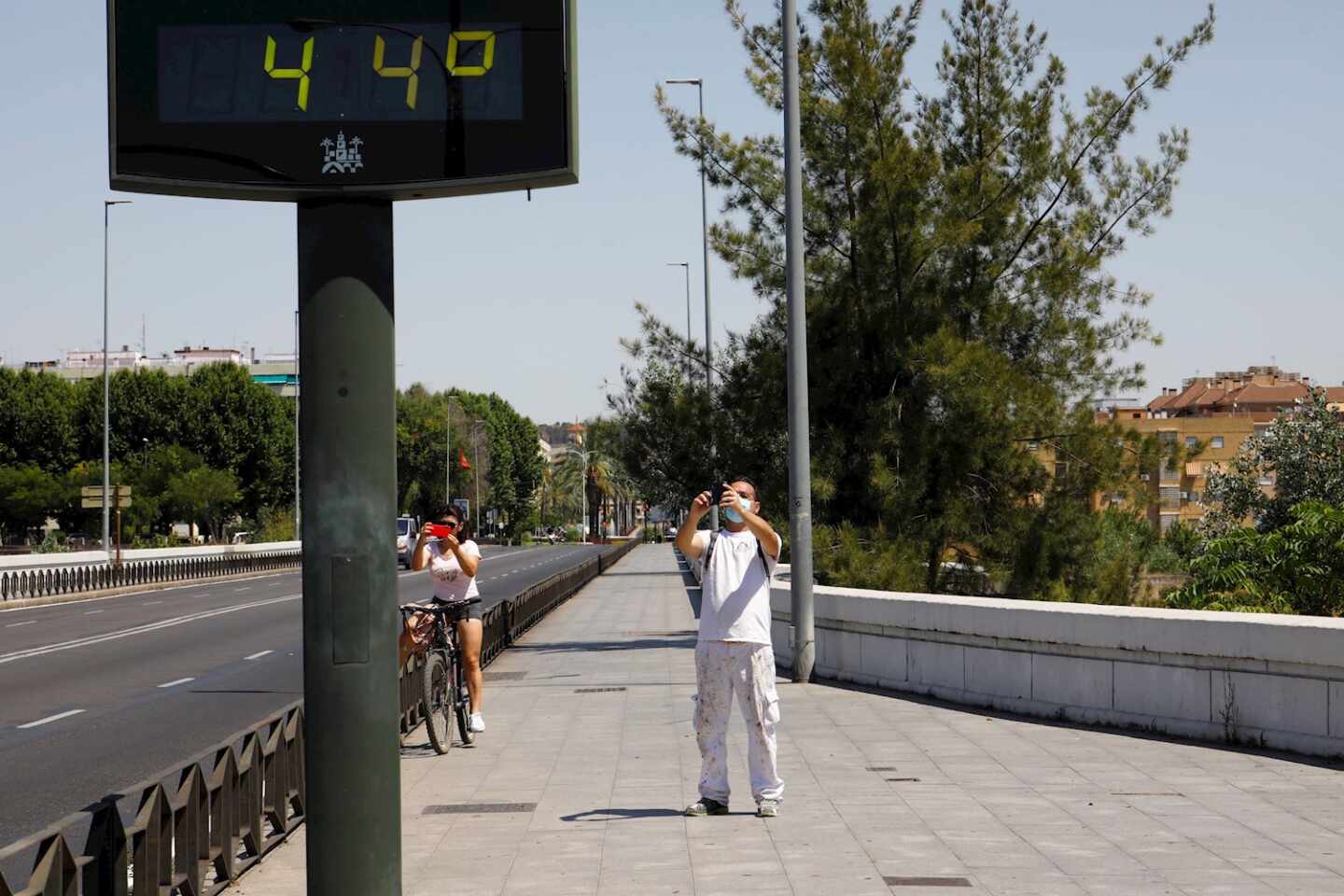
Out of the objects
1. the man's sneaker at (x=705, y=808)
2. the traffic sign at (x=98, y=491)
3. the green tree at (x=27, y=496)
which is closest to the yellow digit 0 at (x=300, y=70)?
the man's sneaker at (x=705, y=808)

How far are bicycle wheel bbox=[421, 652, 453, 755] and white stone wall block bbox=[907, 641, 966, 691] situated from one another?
500 centimetres

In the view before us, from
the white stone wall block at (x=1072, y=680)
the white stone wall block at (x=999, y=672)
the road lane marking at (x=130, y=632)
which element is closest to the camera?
the white stone wall block at (x=1072, y=680)

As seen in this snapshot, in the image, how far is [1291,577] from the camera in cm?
2058

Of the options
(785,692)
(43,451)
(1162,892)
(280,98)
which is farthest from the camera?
(43,451)

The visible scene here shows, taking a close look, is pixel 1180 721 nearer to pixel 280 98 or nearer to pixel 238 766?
pixel 238 766

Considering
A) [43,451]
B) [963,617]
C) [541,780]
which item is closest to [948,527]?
[963,617]

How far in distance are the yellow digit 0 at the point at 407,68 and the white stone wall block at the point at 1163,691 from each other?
912 cm

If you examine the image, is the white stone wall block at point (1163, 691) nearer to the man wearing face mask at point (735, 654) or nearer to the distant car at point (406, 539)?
the man wearing face mask at point (735, 654)

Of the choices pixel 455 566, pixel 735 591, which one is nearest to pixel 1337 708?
pixel 735 591

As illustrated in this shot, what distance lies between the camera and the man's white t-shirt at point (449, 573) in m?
13.7

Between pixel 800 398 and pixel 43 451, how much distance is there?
3365 inches

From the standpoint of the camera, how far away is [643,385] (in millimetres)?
25797

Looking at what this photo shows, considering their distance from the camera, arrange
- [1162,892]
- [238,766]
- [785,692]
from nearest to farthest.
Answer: [1162,892], [238,766], [785,692]

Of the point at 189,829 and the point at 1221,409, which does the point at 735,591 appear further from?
the point at 1221,409
